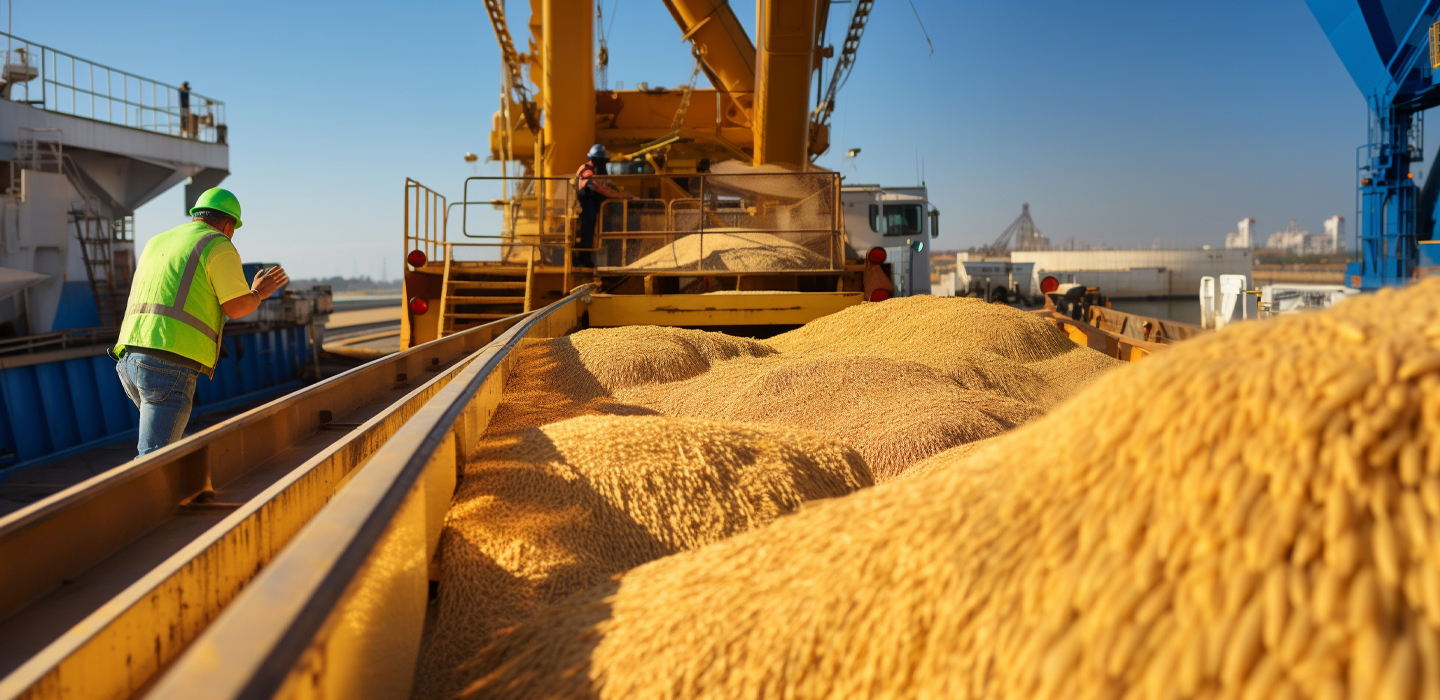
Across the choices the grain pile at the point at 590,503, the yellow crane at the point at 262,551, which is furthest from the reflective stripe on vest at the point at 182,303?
the grain pile at the point at 590,503

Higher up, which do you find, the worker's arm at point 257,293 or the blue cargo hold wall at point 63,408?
the worker's arm at point 257,293

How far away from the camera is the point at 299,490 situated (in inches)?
72.4

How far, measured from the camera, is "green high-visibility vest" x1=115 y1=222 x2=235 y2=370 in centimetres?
323

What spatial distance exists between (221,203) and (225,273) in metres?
0.32

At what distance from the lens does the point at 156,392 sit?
3230 millimetres

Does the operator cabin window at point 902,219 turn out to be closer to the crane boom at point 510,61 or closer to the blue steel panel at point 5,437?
the crane boom at point 510,61

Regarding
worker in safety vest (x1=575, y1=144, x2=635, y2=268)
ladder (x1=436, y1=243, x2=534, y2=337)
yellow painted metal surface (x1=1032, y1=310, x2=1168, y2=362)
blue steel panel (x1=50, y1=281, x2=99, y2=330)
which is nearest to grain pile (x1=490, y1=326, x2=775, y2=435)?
yellow painted metal surface (x1=1032, y1=310, x2=1168, y2=362)

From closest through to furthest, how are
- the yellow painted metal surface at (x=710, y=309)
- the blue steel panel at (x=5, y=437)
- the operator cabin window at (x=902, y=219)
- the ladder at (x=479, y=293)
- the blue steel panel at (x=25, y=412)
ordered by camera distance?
the yellow painted metal surface at (x=710, y=309) → the ladder at (x=479, y=293) → the blue steel panel at (x=5, y=437) → the blue steel panel at (x=25, y=412) → the operator cabin window at (x=902, y=219)

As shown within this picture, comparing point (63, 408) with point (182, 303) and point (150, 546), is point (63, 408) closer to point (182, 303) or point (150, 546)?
point (182, 303)

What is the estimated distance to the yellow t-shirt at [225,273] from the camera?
10.9 ft

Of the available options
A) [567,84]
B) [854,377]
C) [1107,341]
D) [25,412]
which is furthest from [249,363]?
[1107,341]

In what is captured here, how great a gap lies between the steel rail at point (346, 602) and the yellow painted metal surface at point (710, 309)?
5.18 m

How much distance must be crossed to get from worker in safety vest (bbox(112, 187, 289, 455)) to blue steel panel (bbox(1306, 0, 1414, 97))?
68.7ft

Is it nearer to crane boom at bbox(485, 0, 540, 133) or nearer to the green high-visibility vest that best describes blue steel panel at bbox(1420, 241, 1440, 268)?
crane boom at bbox(485, 0, 540, 133)
